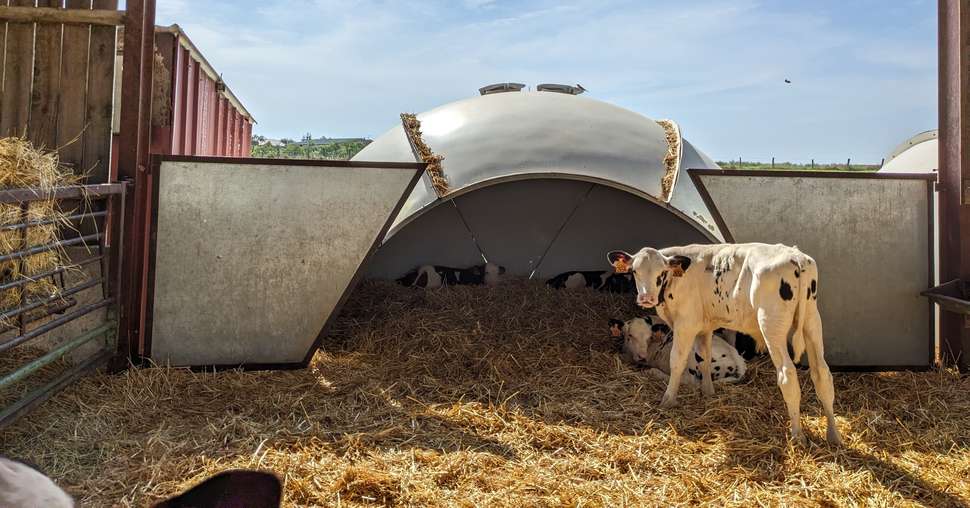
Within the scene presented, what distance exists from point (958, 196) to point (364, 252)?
17.8 ft

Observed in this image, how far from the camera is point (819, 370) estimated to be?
14.9 feet

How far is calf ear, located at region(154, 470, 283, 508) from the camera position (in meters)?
1.59

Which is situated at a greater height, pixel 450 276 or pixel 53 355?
pixel 450 276

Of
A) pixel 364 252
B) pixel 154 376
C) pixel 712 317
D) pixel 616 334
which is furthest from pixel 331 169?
pixel 712 317

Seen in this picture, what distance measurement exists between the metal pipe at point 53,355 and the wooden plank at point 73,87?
4.67ft

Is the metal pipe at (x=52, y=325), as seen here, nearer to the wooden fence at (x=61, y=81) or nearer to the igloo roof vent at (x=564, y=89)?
the wooden fence at (x=61, y=81)

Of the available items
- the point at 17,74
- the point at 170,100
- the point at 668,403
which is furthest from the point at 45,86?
the point at 668,403

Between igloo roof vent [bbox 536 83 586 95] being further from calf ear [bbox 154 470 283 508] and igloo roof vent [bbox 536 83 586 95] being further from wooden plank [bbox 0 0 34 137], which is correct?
calf ear [bbox 154 470 283 508]

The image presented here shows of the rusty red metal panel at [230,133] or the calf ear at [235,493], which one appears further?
the rusty red metal panel at [230,133]

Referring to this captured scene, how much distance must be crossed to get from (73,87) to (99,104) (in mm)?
261

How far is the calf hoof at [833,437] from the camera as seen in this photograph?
14.5 ft

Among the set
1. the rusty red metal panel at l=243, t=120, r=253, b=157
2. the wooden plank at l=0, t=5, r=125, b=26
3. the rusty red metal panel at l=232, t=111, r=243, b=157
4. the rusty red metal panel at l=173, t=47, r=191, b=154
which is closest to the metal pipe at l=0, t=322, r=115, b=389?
the wooden plank at l=0, t=5, r=125, b=26

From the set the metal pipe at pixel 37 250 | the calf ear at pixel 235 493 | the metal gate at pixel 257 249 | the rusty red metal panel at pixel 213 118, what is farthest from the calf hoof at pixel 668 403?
the rusty red metal panel at pixel 213 118

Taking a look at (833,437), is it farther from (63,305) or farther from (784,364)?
(63,305)
